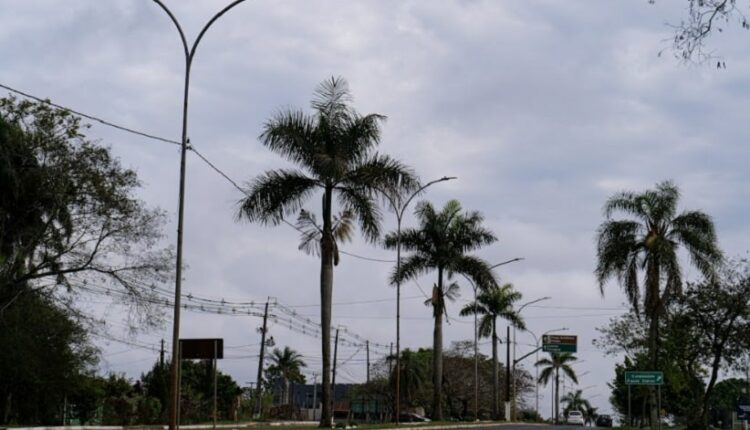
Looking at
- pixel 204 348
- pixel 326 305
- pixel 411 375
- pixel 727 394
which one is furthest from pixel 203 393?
pixel 727 394

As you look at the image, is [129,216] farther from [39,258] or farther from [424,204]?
[424,204]

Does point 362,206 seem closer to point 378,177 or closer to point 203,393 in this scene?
point 378,177

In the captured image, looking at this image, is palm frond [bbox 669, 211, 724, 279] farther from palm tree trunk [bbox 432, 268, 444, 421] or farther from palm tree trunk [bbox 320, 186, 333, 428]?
palm tree trunk [bbox 320, 186, 333, 428]

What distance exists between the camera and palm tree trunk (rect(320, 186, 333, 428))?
34875mm

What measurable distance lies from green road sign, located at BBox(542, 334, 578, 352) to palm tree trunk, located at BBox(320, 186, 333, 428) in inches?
2159

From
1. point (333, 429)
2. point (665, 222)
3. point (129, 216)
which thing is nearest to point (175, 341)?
point (333, 429)

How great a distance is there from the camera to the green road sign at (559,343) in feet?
290

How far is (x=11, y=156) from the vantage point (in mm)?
40719

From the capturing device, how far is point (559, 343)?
89625 millimetres

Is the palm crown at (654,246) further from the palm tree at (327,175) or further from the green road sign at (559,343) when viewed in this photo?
the green road sign at (559,343)

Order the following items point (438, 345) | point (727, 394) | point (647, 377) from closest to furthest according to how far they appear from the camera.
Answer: point (647, 377)
point (438, 345)
point (727, 394)

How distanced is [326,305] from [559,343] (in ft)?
191

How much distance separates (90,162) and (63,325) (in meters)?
10.4

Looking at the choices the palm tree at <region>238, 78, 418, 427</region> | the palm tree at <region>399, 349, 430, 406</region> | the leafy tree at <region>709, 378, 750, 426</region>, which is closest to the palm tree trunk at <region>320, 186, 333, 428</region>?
the palm tree at <region>238, 78, 418, 427</region>
